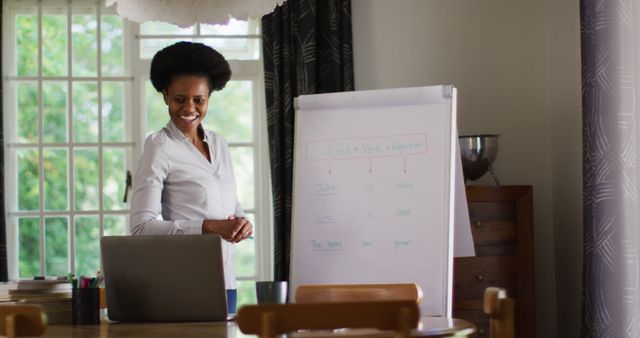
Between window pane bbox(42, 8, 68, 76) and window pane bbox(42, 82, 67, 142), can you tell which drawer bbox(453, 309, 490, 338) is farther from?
window pane bbox(42, 8, 68, 76)

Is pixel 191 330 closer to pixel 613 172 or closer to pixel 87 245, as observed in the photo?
pixel 613 172

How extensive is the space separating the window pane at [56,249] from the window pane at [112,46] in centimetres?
78

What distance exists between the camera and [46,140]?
481 centimetres

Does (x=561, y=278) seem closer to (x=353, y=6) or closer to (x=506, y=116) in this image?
(x=506, y=116)

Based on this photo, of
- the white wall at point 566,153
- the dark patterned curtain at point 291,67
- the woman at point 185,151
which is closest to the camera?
the woman at point 185,151

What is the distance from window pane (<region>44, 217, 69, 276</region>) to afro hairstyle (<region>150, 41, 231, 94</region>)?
1.86 m

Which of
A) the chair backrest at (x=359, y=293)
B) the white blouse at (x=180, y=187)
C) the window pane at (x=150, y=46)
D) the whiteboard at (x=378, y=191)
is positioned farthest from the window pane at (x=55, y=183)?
the chair backrest at (x=359, y=293)

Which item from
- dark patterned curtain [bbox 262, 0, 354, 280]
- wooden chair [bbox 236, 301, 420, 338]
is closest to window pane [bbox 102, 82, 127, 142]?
dark patterned curtain [bbox 262, 0, 354, 280]

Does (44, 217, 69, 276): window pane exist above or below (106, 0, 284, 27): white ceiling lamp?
below

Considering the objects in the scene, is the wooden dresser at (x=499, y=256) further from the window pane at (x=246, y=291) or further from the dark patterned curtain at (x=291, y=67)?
the window pane at (x=246, y=291)

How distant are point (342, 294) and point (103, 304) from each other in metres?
0.78

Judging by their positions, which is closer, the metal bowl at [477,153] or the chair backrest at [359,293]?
the chair backrest at [359,293]

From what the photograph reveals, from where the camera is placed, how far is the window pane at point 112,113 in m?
4.84

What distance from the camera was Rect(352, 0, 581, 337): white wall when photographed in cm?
488
